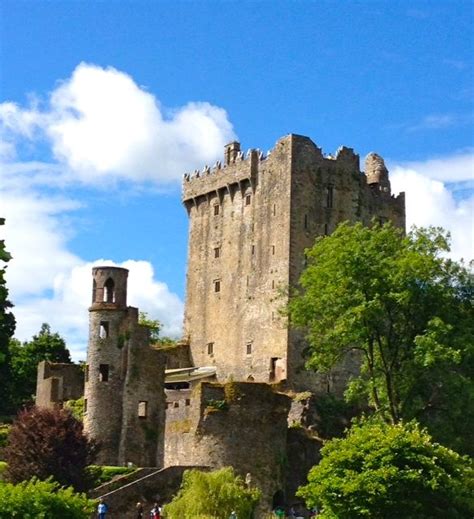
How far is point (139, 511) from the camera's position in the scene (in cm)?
5381

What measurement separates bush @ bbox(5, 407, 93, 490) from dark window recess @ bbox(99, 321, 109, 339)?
8915 mm

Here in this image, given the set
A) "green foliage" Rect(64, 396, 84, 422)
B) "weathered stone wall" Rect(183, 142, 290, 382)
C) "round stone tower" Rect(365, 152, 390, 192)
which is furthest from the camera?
"round stone tower" Rect(365, 152, 390, 192)

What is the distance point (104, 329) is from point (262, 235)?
18487mm

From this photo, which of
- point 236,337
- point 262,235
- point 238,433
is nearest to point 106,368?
point 238,433

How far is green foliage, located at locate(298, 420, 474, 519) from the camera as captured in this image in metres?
44.8

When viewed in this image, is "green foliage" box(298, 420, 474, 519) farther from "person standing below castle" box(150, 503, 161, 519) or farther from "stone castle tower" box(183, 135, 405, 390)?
"stone castle tower" box(183, 135, 405, 390)

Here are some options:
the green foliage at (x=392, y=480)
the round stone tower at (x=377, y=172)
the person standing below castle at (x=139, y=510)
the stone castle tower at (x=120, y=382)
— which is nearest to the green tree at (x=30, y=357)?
the stone castle tower at (x=120, y=382)

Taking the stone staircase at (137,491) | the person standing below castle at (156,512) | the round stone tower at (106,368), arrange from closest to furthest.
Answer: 1. the person standing below castle at (156,512)
2. the stone staircase at (137,491)
3. the round stone tower at (106,368)

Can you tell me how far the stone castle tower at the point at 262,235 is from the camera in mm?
79500

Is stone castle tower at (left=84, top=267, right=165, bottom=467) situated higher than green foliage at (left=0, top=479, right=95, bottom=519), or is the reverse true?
stone castle tower at (left=84, top=267, right=165, bottom=467)

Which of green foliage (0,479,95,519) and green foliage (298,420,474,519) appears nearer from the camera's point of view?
green foliage (0,479,95,519)

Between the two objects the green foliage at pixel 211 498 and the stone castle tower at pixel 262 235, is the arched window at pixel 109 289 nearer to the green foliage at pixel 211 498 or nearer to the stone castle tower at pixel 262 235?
the stone castle tower at pixel 262 235

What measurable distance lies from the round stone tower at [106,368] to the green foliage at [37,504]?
22.4m

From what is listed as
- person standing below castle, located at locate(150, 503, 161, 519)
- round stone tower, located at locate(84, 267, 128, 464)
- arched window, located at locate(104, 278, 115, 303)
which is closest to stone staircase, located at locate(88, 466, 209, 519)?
person standing below castle, located at locate(150, 503, 161, 519)
